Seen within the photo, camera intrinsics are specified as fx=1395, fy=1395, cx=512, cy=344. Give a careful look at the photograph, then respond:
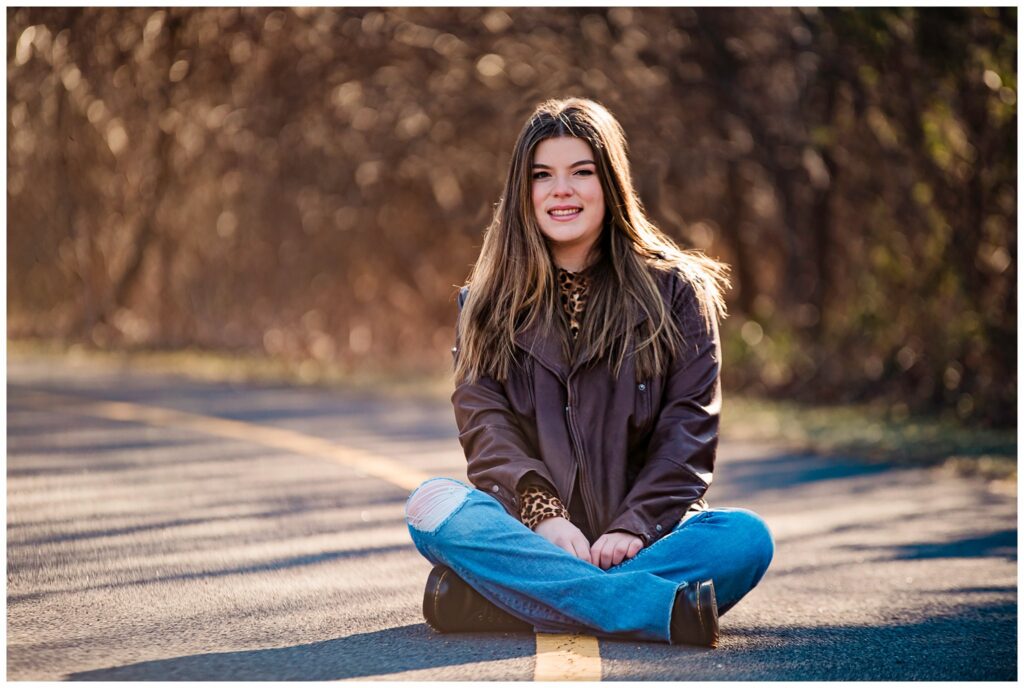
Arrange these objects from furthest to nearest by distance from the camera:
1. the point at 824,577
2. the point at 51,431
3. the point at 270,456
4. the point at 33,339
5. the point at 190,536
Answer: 1. the point at 33,339
2. the point at 51,431
3. the point at 270,456
4. the point at 190,536
5. the point at 824,577

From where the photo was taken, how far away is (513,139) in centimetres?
1352

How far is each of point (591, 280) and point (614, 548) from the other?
3.22ft

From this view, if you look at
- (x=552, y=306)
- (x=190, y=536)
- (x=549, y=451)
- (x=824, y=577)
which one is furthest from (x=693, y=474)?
(x=190, y=536)

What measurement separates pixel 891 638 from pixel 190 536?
3131mm

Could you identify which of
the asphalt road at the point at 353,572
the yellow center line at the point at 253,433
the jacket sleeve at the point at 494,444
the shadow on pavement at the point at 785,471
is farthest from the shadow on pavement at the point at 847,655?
the yellow center line at the point at 253,433

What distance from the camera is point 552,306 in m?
4.58

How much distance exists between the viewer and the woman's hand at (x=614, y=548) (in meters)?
4.14

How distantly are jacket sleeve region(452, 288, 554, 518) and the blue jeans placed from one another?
0.19ft

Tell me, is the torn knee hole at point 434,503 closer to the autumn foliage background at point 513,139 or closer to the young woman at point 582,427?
A: the young woman at point 582,427

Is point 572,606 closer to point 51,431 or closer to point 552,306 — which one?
point 552,306

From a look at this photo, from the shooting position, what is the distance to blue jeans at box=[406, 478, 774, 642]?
13.5 ft

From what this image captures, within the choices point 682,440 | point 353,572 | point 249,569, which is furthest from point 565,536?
point 249,569

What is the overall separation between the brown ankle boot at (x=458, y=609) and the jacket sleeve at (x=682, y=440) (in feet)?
1.53

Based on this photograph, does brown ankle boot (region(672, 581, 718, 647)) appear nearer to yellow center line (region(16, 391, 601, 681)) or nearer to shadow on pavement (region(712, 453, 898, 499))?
yellow center line (region(16, 391, 601, 681))
